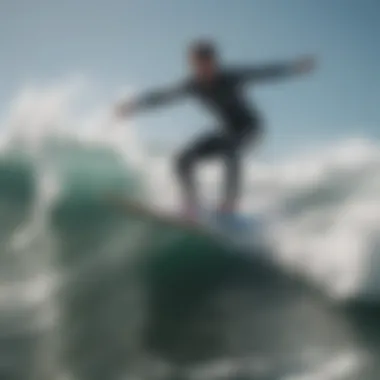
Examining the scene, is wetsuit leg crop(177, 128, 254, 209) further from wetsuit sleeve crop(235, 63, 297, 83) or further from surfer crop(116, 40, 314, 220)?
wetsuit sleeve crop(235, 63, 297, 83)

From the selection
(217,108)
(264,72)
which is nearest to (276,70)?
(264,72)

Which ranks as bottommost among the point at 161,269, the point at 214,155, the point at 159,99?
the point at 161,269

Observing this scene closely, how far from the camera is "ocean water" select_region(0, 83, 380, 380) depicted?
1475 mm

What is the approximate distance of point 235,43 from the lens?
1.58 metres

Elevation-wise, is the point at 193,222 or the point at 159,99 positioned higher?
the point at 159,99

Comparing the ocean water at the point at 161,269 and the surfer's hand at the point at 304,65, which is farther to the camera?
the surfer's hand at the point at 304,65

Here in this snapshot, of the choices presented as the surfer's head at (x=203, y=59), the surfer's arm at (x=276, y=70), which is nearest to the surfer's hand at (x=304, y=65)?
the surfer's arm at (x=276, y=70)

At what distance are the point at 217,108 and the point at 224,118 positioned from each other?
0.03 metres

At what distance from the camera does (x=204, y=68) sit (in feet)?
5.07

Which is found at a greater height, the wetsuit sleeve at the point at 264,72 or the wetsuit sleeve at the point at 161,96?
the wetsuit sleeve at the point at 264,72

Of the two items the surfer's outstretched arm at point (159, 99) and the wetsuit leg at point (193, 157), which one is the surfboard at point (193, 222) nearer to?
the wetsuit leg at point (193, 157)

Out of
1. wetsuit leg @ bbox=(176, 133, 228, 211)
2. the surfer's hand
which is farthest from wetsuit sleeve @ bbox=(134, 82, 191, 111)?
the surfer's hand

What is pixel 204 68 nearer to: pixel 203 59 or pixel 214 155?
pixel 203 59

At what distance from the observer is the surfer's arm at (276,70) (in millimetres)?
1557
